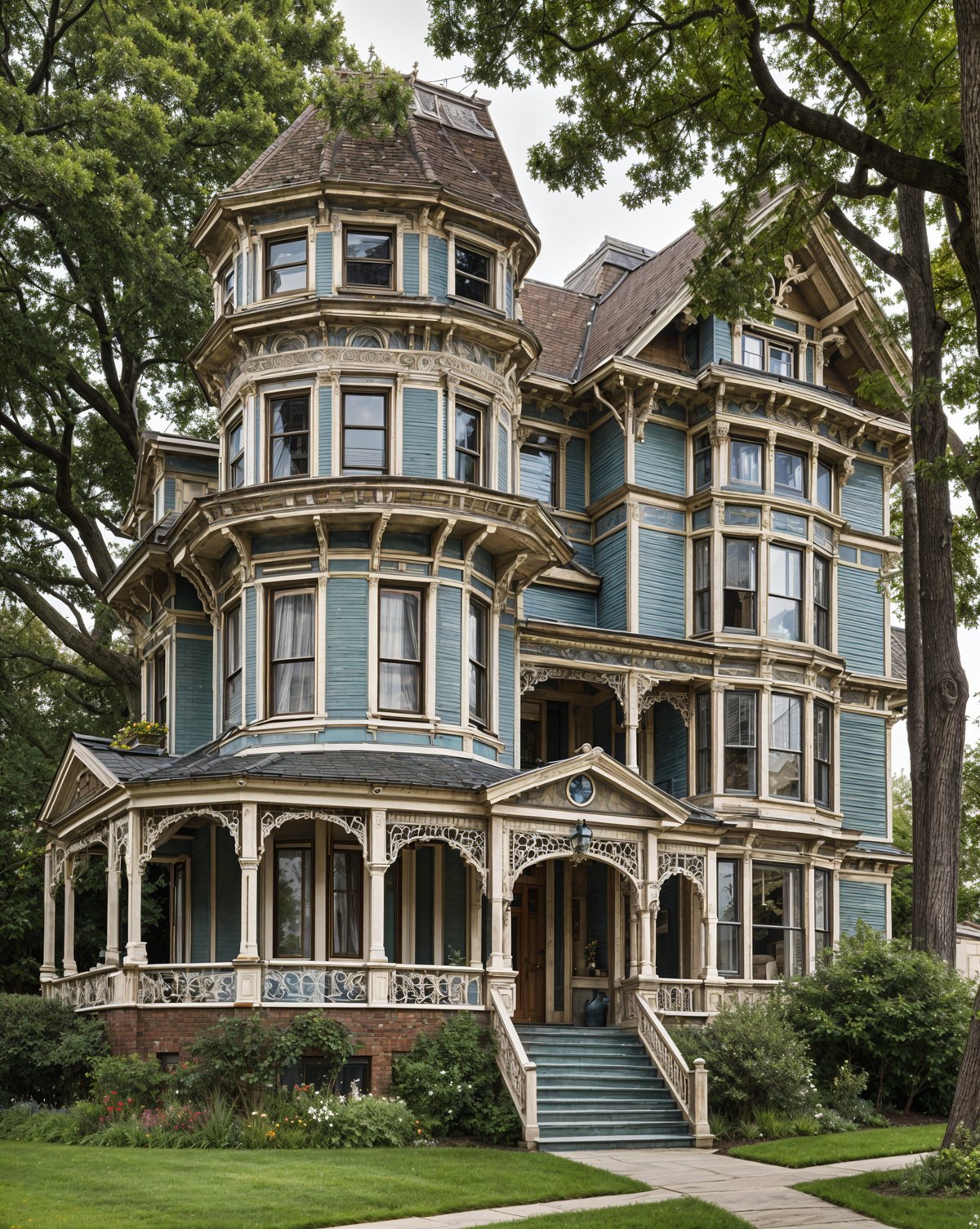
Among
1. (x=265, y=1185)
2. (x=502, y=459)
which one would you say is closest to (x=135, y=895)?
(x=265, y=1185)

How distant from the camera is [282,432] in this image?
25953 millimetres

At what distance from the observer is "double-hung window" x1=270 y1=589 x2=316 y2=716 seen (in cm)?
2461

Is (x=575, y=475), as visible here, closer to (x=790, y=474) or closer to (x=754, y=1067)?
(x=790, y=474)

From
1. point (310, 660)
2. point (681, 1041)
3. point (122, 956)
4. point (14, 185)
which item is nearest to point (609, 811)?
point (681, 1041)

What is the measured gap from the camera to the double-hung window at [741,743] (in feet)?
97.0

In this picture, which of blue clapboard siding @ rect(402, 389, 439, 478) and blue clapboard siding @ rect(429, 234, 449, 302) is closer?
blue clapboard siding @ rect(402, 389, 439, 478)

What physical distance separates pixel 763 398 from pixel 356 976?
14898 mm

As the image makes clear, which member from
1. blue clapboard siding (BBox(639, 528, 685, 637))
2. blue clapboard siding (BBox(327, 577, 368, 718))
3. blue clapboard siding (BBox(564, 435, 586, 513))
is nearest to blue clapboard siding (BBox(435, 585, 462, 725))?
blue clapboard siding (BBox(327, 577, 368, 718))

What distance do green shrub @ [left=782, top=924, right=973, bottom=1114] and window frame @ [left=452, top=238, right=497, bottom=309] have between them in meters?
12.7

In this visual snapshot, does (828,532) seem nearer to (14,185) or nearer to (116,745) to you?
(116,745)

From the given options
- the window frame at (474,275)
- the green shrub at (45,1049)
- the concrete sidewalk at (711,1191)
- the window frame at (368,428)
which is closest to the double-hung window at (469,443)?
the window frame at (368,428)

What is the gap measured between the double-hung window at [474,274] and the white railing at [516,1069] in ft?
39.2

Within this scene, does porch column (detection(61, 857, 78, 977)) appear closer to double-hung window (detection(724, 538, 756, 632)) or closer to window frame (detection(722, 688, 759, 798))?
window frame (detection(722, 688, 759, 798))

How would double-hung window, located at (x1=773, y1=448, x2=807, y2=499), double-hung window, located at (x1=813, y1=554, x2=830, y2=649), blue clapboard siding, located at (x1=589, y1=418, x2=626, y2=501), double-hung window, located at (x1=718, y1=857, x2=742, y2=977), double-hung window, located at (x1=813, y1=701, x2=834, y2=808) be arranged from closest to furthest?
double-hung window, located at (x1=718, y1=857, x2=742, y2=977), blue clapboard siding, located at (x1=589, y1=418, x2=626, y2=501), double-hung window, located at (x1=813, y1=701, x2=834, y2=808), double-hung window, located at (x1=773, y1=448, x2=807, y2=499), double-hung window, located at (x1=813, y1=554, x2=830, y2=649)
